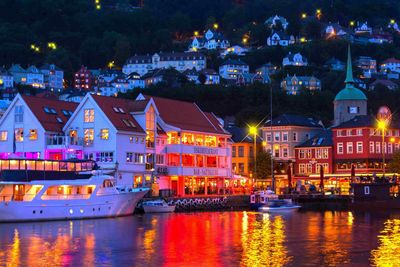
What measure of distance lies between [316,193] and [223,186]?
12679 mm

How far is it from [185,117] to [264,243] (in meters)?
50.6

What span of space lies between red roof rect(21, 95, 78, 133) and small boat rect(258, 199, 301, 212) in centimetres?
2411

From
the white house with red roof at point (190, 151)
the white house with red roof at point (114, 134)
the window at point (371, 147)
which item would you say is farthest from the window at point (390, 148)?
the white house with red roof at point (114, 134)

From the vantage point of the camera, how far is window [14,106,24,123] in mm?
88812

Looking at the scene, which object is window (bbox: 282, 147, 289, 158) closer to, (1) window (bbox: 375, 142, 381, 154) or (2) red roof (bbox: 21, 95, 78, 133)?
(1) window (bbox: 375, 142, 381, 154)

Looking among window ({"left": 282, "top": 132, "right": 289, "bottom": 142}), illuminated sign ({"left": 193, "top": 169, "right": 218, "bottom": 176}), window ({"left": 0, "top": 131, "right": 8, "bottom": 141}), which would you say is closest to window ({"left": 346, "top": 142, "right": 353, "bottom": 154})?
window ({"left": 282, "top": 132, "right": 289, "bottom": 142})

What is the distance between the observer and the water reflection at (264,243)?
44812mm

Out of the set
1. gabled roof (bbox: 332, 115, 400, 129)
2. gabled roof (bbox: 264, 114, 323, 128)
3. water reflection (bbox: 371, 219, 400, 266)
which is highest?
gabled roof (bbox: 264, 114, 323, 128)

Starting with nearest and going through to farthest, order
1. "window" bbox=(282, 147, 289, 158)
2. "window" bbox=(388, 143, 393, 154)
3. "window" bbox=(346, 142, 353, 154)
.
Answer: "window" bbox=(346, 142, 353, 154) → "window" bbox=(388, 143, 393, 154) → "window" bbox=(282, 147, 289, 158)

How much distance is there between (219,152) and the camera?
105562mm

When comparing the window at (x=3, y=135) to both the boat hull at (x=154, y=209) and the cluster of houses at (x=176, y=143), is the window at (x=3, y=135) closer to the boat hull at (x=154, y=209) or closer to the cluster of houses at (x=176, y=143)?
the cluster of houses at (x=176, y=143)

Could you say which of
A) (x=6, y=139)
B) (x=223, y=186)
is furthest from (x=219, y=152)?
(x=6, y=139)

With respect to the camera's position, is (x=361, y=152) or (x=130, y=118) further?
(x=361, y=152)

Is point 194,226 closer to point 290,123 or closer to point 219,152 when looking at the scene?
point 219,152
